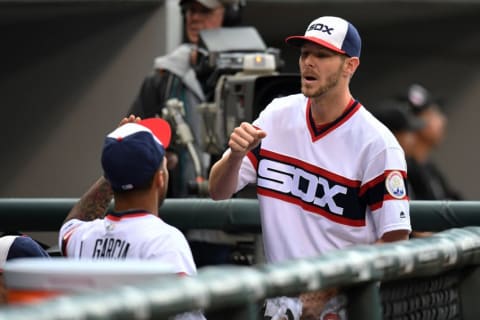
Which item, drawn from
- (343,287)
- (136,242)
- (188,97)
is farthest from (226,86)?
(343,287)

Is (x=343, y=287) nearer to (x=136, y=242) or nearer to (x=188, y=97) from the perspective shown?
(x=136, y=242)

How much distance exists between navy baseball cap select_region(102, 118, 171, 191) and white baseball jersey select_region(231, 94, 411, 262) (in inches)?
39.7

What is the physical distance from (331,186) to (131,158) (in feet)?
3.64

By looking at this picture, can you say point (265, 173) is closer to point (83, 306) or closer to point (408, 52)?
point (83, 306)

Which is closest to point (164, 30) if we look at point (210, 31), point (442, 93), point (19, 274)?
point (210, 31)

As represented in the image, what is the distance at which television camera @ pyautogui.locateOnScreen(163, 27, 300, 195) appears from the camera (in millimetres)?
6457

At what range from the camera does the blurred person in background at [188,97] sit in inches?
277

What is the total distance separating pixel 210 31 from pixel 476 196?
25.8 ft

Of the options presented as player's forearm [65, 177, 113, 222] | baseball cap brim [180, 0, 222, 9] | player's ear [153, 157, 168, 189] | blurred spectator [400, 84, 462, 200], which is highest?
player's ear [153, 157, 168, 189]

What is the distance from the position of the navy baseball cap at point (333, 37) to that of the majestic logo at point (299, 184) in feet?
1.35

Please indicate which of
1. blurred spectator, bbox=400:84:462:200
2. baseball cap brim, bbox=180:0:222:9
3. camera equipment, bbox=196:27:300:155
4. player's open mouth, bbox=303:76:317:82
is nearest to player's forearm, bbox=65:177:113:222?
player's open mouth, bbox=303:76:317:82

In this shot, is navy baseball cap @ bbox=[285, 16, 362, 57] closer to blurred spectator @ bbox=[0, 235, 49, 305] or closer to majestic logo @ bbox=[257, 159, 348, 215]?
majestic logo @ bbox=[257, 159, 348, 215]

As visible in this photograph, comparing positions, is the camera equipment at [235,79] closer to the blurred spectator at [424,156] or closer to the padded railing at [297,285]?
the blurred spectator at [424,156]

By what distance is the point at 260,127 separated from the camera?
16.1ft
